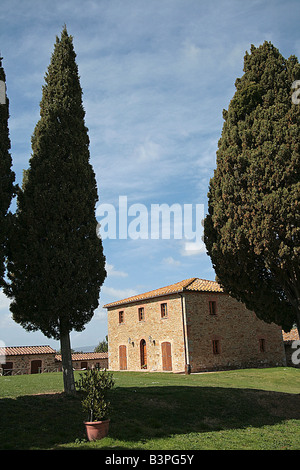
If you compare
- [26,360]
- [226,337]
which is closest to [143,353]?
[226,337]

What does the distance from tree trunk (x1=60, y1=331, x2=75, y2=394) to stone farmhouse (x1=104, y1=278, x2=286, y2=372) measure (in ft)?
48.4

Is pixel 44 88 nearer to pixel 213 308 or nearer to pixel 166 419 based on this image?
pixel 166 419

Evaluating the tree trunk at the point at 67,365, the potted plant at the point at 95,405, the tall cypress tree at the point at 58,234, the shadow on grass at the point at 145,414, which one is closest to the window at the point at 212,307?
the shadow on grass at the point at 145,414

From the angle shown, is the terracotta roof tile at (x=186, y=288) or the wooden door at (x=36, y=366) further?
the wooden door at (x=36, y=366)

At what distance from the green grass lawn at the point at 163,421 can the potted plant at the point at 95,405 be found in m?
0.23

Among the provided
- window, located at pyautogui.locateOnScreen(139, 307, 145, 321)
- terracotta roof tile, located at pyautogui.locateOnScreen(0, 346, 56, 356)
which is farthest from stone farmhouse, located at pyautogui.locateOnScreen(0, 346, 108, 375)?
window, located at pyautogui.locateOnScreen(139, 307, 145, 321)

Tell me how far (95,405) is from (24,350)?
33370 mm

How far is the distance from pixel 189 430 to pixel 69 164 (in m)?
9.22

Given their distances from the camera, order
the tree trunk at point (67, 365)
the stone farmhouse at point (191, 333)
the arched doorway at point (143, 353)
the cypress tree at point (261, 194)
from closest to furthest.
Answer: the tree trunk at point (67, 365)
the cypress tree at point (261, 194)
the stone farmhouse at point (191, 333)
the arched doorway at point (143, 353)

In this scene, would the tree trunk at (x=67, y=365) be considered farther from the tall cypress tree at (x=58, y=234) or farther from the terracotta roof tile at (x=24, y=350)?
the terracotta roof tile at (x=24, y=350)

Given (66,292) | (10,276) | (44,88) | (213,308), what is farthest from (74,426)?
(213,308)

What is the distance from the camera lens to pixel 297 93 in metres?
13.5

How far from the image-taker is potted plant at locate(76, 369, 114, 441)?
8102 millimetres

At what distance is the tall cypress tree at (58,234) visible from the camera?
38.9 feet
